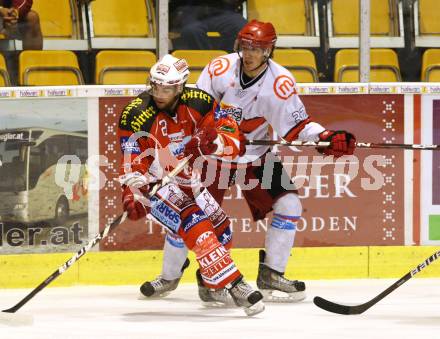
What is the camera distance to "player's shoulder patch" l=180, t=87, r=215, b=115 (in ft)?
17.1

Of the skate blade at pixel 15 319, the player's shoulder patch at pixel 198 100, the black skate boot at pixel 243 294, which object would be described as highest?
the player's shoulder patch at pixel 198 100

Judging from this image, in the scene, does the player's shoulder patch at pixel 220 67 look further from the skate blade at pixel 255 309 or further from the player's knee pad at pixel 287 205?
the skate blade at pixel 255 309

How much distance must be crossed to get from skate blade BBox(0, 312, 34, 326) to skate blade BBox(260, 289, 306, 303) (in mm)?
1219

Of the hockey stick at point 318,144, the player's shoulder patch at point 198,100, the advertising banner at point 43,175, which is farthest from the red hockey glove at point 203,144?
the advertising banner at point 43,175

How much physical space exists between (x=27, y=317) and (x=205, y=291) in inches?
36.9

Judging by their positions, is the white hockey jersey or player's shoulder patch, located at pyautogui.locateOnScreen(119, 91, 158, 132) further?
the white hockey jersey

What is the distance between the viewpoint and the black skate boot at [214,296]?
5.44 metres

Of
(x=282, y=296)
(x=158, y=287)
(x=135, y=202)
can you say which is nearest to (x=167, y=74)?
(x=135, y=202)

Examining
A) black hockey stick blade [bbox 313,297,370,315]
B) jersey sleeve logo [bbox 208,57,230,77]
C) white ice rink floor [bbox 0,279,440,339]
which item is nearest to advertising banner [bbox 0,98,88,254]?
white ice rink floor [bbox 0,279,440,339]

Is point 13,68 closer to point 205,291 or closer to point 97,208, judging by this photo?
point 97,208

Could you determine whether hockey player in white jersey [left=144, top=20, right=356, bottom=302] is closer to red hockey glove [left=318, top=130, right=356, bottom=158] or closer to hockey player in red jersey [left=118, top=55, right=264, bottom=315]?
red hockey glove [left=318, top=130, right=356, bottom=158]

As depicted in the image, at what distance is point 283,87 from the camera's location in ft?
18.3

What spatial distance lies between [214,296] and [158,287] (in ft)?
1.13

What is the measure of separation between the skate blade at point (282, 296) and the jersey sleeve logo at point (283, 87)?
0.89m
